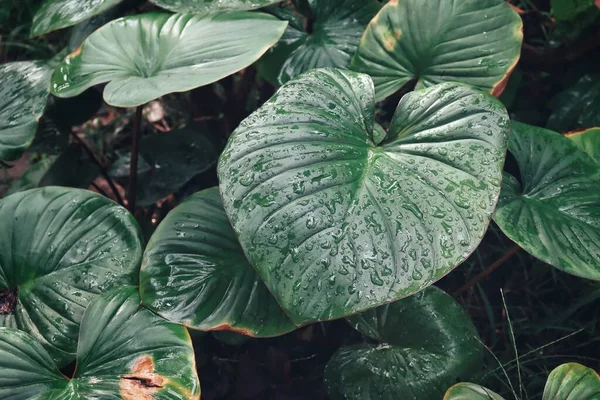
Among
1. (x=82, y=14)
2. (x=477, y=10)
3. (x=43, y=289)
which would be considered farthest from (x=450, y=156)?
(x=82, y=14)

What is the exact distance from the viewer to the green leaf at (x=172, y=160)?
1.72 metres

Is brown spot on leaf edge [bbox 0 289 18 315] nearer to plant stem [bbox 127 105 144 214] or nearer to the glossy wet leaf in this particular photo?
plant stem [bbox 127 105 144 214]

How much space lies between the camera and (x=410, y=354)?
3.91 feet

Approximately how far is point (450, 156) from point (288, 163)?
28 centimetres

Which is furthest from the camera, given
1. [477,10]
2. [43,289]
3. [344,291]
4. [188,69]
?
[477,10]

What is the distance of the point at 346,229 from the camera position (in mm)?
891

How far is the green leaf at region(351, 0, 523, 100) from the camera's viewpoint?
1313 mm

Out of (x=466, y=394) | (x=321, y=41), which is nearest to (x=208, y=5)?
(x=321, y=41)

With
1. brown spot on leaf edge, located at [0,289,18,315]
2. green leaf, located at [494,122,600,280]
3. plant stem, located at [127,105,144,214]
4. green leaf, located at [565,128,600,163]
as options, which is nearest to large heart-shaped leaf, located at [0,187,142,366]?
brown spot on leaf edge, located at [0,289,18,315]

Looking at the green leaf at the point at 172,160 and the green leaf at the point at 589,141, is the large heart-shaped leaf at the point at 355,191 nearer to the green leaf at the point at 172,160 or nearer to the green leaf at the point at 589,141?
the green leaf at the point at 589,141

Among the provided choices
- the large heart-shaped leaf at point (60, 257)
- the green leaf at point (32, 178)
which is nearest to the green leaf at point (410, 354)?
the large heart-shaped leaf at point (60, 257)

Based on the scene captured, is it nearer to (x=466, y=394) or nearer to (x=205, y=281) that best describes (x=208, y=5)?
(x=205, y=281)

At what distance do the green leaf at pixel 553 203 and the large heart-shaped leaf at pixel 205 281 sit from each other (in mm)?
479

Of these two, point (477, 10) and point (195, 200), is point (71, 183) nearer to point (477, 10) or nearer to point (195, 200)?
point (195, 200)
